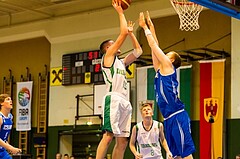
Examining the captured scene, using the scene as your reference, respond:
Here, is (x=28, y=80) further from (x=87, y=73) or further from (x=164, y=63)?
(x=164, y=63)

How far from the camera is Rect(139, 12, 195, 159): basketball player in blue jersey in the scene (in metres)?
7.45

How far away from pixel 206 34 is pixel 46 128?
7.66 meters

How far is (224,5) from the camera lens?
8.90 metres

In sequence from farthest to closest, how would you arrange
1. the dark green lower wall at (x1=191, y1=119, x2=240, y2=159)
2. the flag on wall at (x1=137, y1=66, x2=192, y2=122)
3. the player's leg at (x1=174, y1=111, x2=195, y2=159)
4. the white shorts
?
the flag on wall at (x1=137, y1=66, x2=192, y2=122)
the dark green lower wall at (x1=191, y1=119, x2=240, y2=159)
the white shorts
the player's leg at (x1=174, y1=111, x2=195, y2=159)

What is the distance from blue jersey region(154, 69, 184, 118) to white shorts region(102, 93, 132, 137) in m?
0.58

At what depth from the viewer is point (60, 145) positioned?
2044cm

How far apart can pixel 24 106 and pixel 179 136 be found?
1492 cm

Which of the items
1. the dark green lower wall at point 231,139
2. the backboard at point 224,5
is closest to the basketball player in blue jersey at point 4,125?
the backboard at point 224,5

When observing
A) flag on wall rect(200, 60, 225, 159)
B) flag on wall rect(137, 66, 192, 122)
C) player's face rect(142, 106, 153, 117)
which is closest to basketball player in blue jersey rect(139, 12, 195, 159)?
player's face rect(142, 106, 153, 117)

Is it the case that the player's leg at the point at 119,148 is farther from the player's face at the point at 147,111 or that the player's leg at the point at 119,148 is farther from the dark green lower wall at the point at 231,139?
the dark green lower wall at the point at 231,139

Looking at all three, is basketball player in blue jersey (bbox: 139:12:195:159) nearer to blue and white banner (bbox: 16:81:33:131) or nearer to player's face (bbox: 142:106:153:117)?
player's face (bbox: 142:106:153:117)

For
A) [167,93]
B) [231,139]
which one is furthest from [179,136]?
[231,139]

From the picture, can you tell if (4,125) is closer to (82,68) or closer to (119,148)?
(119,148)

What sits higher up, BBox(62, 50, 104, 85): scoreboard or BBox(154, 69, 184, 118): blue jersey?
BBox(62, 50, 104, 85): scoreboard
